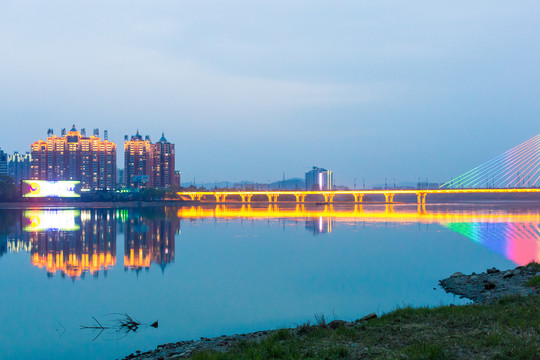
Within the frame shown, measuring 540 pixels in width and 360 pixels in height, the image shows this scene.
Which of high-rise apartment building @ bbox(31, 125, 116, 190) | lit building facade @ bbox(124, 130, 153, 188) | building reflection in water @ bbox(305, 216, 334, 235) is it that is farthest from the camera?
lit building facade @ bbox(124, 130, 153, 188)

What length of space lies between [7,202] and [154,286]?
286 ft

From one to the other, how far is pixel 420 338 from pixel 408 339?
19cm

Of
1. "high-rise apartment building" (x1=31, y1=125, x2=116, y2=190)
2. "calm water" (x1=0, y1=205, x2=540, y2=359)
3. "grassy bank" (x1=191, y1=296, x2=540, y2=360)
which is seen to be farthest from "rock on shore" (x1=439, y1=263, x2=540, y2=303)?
"high-rise apartment building" (x1=31, y1=125, x2=116, y2=190)

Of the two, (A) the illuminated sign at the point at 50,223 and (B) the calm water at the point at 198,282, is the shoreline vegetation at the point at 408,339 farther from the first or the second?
(A) the illuminated sign at the point at 50,223

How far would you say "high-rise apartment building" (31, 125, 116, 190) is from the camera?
556ft

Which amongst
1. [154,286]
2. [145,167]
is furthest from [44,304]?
[145,167]

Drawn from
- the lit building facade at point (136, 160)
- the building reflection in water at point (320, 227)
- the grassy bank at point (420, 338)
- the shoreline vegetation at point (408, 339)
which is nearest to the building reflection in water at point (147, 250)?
the shoreline vegetation at point (408, 339)

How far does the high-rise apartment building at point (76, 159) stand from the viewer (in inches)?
6673

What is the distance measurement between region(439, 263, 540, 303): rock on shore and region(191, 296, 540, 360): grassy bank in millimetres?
3414

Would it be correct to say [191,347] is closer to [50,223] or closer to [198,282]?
[198,282]

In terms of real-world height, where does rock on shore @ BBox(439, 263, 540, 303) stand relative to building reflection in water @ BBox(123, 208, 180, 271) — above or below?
above

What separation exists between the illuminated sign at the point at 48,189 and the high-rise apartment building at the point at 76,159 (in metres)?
69.8

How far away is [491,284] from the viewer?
45.6ft

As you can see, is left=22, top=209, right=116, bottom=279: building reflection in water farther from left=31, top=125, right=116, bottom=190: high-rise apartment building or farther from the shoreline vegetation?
left=31, top=125, right=116, bottom=190: high-rise apartment building
